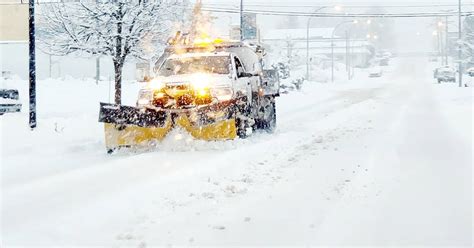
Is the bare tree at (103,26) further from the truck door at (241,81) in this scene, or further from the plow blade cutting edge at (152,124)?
the plow blade cutting edge at (152,124)

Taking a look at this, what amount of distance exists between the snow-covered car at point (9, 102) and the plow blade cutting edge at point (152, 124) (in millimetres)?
9162

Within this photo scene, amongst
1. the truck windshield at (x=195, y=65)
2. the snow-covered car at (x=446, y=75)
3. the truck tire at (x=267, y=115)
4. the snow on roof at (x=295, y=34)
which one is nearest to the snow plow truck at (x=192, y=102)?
the truck windshield at (x=195, y=65)

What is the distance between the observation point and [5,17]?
25812 millimetres

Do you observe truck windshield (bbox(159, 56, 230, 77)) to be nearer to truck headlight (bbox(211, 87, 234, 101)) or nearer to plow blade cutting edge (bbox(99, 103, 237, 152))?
truck headlight (bbox(211, 87, 234, 101))

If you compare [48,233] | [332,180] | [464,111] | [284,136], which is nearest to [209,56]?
[284,136]

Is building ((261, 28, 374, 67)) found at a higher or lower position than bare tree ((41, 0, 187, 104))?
higher

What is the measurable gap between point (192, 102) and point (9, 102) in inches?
384

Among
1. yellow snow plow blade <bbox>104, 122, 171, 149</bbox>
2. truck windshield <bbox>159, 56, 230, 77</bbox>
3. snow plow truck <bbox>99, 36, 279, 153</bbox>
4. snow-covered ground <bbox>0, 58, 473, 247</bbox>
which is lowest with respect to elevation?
snow-covered ground <bbox>0, 58, 473, 247</bbox>

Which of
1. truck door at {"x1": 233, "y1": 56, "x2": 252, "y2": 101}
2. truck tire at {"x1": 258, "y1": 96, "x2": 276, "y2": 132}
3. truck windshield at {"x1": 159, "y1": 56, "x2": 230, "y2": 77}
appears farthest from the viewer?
truck tire at {"x1": 258, "y1": 96, "x2": 276, "y2": 132}

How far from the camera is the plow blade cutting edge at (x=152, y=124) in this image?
10648mm

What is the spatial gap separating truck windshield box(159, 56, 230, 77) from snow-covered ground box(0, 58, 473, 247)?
5.81 feet

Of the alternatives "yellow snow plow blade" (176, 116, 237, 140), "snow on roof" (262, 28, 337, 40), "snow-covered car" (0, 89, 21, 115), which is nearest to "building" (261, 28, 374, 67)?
"snow on roof" (262, 28, 337, 40)

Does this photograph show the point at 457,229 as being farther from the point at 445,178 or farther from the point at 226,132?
the point at 226,132

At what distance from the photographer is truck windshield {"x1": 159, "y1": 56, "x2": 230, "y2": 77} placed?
1248cm
